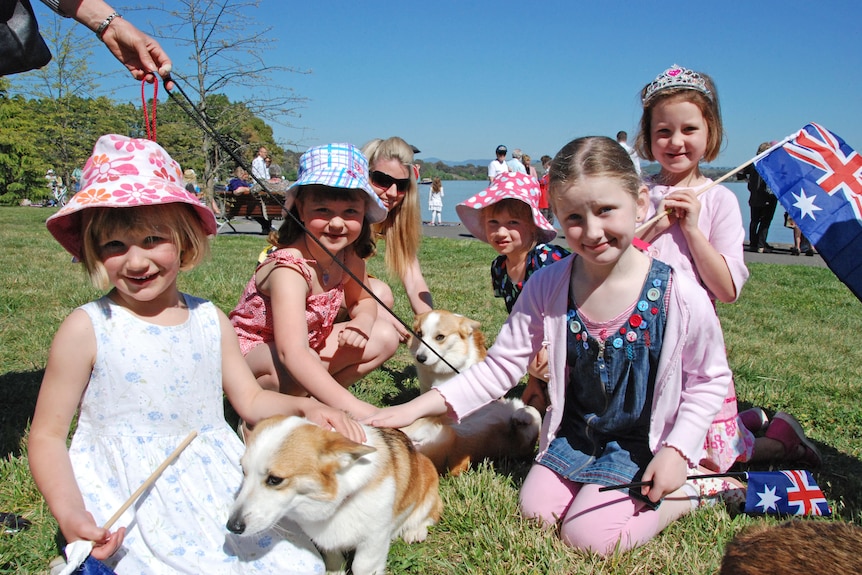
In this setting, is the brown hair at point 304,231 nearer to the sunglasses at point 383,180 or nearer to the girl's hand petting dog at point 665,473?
the sunglasses at point 383,180

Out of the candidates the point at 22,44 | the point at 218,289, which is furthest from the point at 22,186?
the point at 22,44

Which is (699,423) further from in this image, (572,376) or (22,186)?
(22,186)

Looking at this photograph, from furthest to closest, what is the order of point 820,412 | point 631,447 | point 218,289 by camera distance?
point 218,289 < point 820,412 < point 631,447

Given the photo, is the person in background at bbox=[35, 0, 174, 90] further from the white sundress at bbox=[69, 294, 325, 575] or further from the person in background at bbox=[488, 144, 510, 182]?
the person in background at bbox=[488, 144, 510, 182]

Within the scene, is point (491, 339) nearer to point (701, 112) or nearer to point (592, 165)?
point (701, 112)

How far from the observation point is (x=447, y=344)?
407 centimetres

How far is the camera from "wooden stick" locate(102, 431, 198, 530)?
1.91 m

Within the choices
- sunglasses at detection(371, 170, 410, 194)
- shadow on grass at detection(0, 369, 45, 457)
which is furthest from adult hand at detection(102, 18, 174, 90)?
shadow on grass at detection(0, 369, 45, 457)

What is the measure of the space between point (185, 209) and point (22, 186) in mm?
37165

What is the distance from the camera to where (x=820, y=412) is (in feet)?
13.4

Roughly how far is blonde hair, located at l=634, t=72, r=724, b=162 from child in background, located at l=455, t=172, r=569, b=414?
704 millimetres

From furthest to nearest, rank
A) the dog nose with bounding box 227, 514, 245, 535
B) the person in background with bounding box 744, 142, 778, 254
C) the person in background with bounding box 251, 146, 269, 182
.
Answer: the person in background with bounding box 251, 146, 269, 182 → the person in background with bounding box 744, 142, 778, 254 → the dog nose with bounding box 227, 514, 245, 535

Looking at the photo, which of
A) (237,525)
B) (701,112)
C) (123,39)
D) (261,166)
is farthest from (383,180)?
(261,166)

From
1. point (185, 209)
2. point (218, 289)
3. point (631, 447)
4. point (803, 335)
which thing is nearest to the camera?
point (185, 209)
